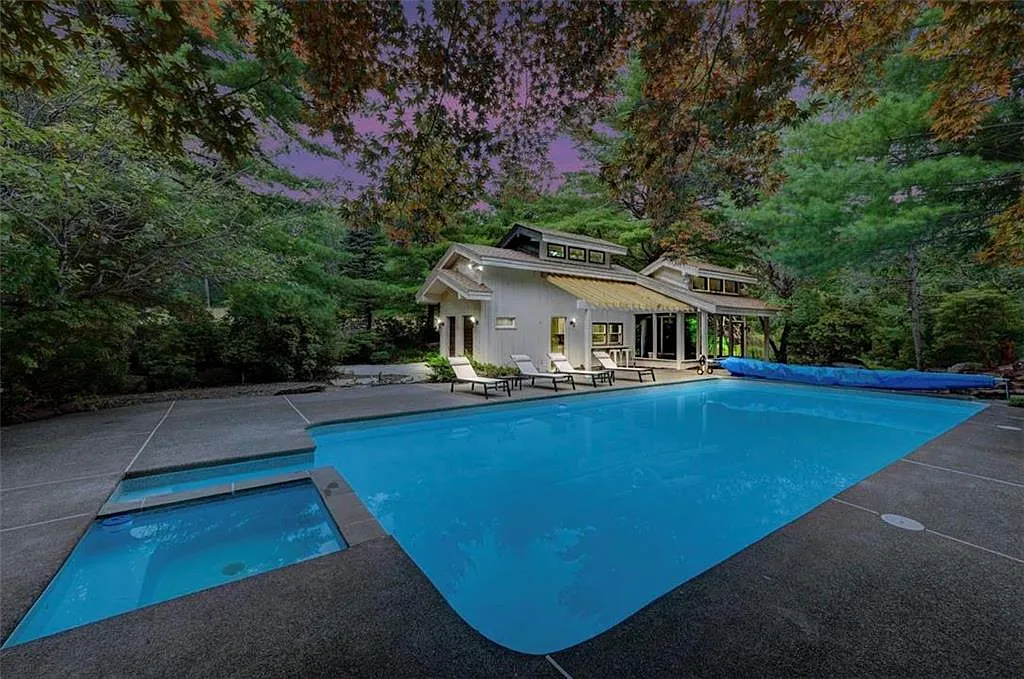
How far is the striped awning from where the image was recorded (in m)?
16.5

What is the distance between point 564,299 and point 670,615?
16.7m

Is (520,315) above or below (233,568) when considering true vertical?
above

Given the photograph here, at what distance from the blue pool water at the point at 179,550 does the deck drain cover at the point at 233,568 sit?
1cm

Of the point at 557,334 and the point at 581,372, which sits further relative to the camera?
Result: the point at 557,334

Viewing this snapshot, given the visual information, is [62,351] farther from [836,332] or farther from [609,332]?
[836,332]

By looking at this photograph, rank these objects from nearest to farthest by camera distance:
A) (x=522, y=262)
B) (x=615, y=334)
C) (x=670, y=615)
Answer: (x=670, y=615)
(x=522, y=262)
(x=615, y=334)

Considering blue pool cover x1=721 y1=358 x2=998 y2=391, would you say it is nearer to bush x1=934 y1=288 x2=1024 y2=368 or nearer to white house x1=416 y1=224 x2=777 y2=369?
white house x1=416 y1=224 x2=777 y2=369

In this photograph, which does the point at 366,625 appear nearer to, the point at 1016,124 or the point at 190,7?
the point at 190,7

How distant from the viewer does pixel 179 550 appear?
180 inches

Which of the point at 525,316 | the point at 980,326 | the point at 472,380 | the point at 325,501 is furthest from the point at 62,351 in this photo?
the point at 980,326

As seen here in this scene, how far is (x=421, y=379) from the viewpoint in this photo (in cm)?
1645

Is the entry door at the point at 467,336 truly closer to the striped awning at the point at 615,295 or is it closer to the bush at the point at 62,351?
the striped awning at the point at 615,295

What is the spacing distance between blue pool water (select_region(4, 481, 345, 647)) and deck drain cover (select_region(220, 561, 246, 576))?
0.01 m

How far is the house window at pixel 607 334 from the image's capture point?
20.0 metres
